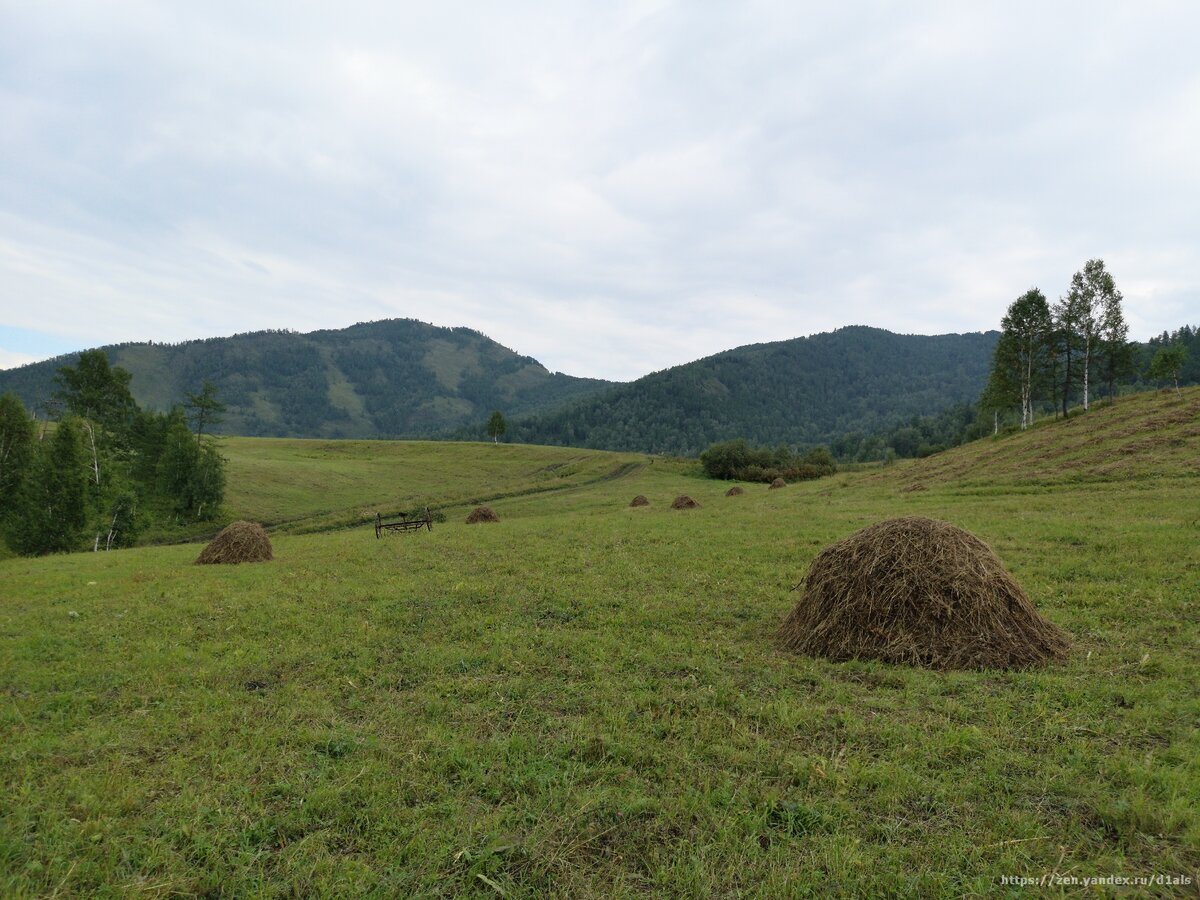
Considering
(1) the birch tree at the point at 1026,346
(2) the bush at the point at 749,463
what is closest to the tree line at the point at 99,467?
(2) the bush at the point at 749,463

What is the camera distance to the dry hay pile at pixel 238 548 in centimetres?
2100

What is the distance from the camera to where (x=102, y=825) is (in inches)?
197

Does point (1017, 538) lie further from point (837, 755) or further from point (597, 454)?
point (597, 454)

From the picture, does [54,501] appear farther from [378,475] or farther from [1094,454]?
[1094,454]

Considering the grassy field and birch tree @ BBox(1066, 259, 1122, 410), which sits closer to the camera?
the grassy field

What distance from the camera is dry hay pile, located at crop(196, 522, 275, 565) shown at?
21.0 metres

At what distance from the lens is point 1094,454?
3459 cm

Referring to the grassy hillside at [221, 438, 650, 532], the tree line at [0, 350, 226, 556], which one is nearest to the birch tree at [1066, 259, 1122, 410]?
the grassy hillside at [221, 438, 650, 532]

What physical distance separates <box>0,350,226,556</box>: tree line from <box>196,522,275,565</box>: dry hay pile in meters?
28.9

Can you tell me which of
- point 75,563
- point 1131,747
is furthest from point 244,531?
point 1131,747

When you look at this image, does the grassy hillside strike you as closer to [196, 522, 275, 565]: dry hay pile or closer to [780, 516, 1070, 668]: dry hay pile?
[196, 522, 275, 565]: dry hay pile

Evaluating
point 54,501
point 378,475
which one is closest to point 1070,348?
point 378,475

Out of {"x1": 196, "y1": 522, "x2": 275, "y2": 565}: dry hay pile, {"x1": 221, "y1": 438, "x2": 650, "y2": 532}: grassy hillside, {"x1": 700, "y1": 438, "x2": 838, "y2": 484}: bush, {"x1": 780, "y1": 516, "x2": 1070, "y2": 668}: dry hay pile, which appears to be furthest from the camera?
{"x1": 700, "y1": 438, "x2": 838, "y2": 484}: bush

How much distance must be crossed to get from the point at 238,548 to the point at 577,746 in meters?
20.5
